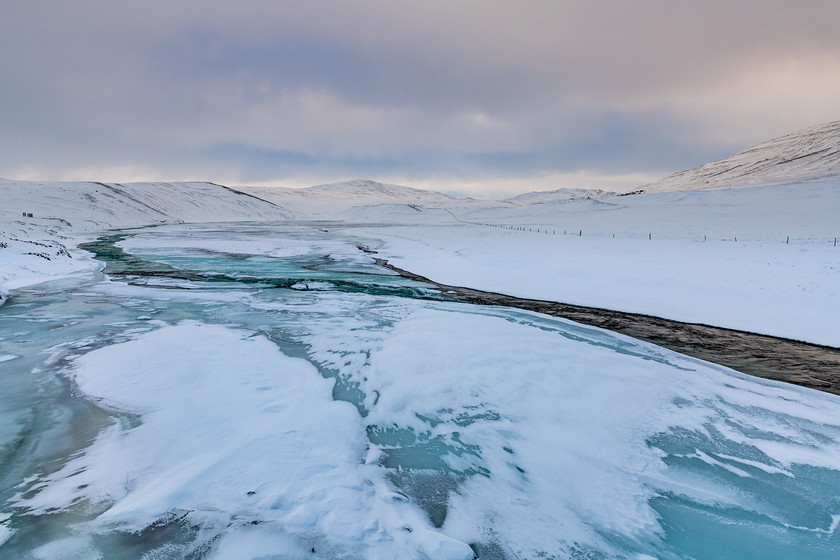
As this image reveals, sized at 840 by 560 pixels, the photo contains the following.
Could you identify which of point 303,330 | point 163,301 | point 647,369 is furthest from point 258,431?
point 163,301

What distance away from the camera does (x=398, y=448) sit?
4.71 metres

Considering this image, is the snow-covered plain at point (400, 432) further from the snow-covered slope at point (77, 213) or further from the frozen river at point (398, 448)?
the snow-covered slope at point (77, 213)

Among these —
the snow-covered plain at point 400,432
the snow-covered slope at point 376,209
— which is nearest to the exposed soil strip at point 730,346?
the snow-covered plain at point 400,432

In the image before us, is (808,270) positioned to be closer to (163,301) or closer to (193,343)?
(193,343)

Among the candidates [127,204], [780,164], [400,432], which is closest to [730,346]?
[400,432]

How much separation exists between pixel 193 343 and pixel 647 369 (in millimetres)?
8000

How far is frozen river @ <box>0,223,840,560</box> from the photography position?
3355 mm

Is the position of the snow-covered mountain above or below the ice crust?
above

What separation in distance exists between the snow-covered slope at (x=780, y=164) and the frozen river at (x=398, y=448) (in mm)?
73747

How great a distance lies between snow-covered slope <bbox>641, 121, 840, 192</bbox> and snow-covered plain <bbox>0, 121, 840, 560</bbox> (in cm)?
7272

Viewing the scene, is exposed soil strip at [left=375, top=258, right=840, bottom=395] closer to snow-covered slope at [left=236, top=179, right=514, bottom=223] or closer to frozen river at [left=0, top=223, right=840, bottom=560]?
frozen river at [left=0, top=223, right=840, bottom=560]

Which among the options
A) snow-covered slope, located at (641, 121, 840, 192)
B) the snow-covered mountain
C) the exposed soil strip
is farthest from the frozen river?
snow-covered slope, located at (641, 121, 840, 192)

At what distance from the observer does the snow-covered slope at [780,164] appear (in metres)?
68.5

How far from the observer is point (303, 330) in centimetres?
909
